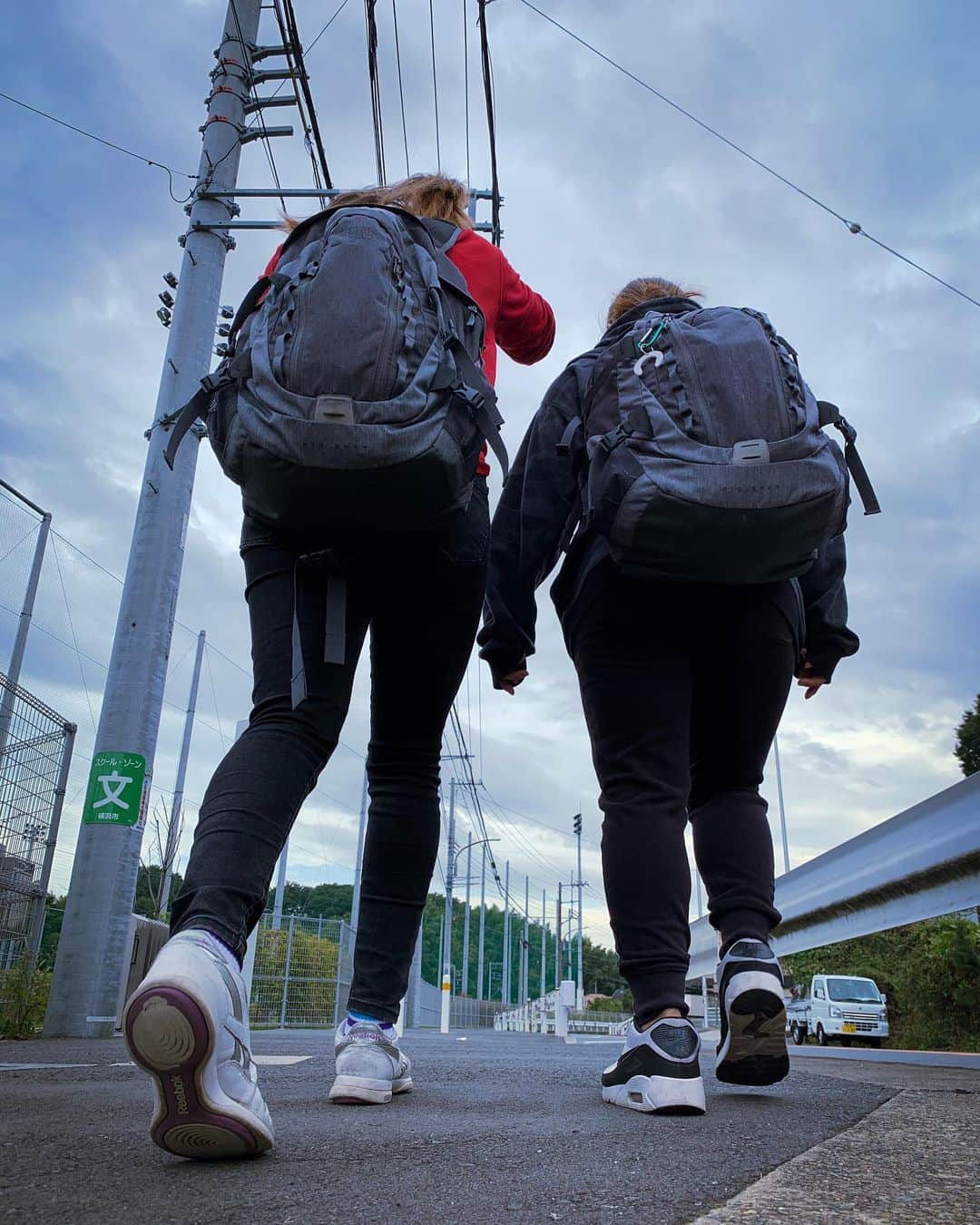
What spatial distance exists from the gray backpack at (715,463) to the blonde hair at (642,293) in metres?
0.61

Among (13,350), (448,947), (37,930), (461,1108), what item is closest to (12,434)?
(13,350)

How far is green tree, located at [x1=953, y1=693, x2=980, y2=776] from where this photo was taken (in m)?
21.5

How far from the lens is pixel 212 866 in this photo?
4.16 feet

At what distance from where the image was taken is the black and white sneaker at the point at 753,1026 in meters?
1.76

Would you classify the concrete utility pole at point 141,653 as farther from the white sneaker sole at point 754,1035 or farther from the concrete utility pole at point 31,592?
the white sneaker sole at point 754,1035

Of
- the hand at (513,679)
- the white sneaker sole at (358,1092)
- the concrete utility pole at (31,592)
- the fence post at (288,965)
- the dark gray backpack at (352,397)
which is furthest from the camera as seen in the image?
the fence post at (288,965)

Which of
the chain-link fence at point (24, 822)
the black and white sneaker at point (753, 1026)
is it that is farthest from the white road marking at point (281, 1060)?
the chain-link fence at point (24, 822)

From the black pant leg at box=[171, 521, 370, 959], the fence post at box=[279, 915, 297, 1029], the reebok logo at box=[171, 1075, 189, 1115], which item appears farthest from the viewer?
the fence post at box=[279, 915, 297, 1029]

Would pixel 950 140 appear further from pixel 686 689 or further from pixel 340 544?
pixel 340 544

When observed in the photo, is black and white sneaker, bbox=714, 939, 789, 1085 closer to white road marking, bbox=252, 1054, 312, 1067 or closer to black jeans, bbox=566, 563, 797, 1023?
black jeans, bbox=566, 563, 797, 1023

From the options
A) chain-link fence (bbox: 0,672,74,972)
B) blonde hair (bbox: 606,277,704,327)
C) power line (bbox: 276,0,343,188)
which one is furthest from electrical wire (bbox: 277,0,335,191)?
blonde hair (bbox: 606,277,704,327)

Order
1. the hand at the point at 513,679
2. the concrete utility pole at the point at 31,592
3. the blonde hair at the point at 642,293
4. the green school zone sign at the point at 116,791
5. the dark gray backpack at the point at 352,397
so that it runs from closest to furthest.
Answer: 1. the dark gray backpack at the point at 352,397
2. the hand at the point at 513,679
3. the blonde hair at the point at 642,293
4. the green school zone sign at the point at 116,791
5. the concrete utility pole at the point at 31,592

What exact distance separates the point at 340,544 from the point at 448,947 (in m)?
34.6

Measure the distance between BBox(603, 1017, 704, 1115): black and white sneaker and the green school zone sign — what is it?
15.5ft
